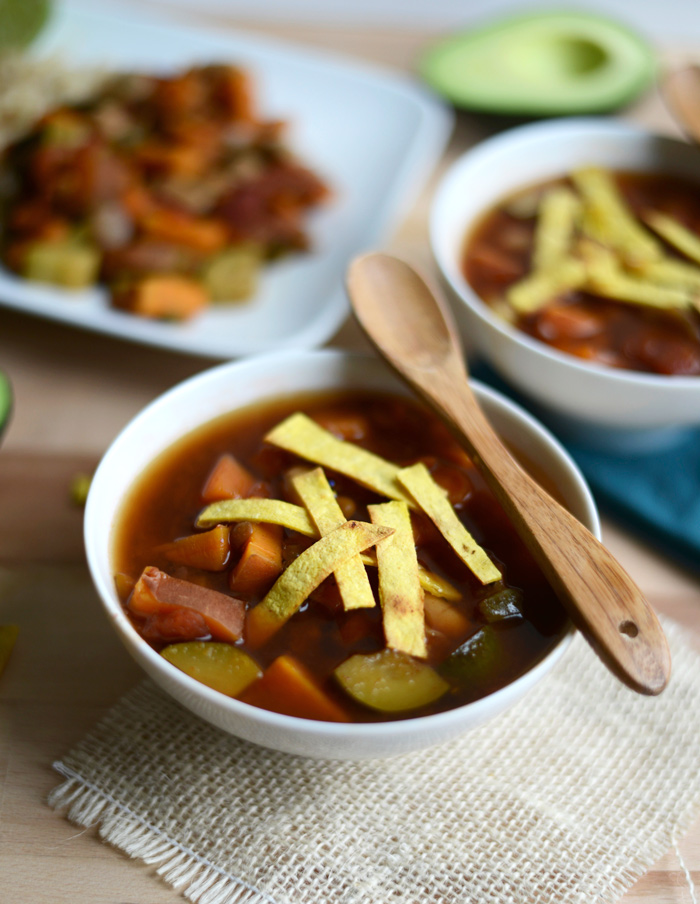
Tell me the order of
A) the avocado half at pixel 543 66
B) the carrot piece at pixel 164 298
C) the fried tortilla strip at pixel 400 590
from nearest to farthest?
the fried tortilla strip at pixel 400 590
the carrot piece at pixel 164 298
the avocado half at pixel 543 66

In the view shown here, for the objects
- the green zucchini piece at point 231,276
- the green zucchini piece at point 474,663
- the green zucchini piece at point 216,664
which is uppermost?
the green zucchini piece at point 474,663

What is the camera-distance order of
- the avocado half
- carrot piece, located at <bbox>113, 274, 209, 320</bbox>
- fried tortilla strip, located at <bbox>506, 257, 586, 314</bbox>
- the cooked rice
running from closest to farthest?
fried tortilla strip, located at <bbox>506, 257, 586, 314</bbox> < carrot piece, located at <bbox>113, 274, 209, 320</bbox> < the cooked rice < the avocado half

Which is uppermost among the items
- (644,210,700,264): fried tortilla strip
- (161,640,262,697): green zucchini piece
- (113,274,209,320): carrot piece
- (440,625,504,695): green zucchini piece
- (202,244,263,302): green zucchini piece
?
(644,210,700,264): fried tortilla strip

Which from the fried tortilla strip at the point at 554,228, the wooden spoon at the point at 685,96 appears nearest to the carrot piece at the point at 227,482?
the fried tortilla strip at the point at 554,228

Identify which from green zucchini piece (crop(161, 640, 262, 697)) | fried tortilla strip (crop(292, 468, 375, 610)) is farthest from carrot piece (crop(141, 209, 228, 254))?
green zucchini piece (crop(161, 640, 262, 697))

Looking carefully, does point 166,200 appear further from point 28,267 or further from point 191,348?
point 191,348

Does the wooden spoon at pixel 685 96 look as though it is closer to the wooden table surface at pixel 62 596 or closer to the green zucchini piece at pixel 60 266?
the wooden table surface at pixel 62 596

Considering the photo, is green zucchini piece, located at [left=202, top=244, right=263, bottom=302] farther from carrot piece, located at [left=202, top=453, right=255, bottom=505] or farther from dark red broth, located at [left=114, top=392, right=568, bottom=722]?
carrot piece, located at [left=202, top=453, right=255, bottom=505]

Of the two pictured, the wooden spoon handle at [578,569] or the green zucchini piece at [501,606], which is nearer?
the wooden spoon handle at [578,569]
